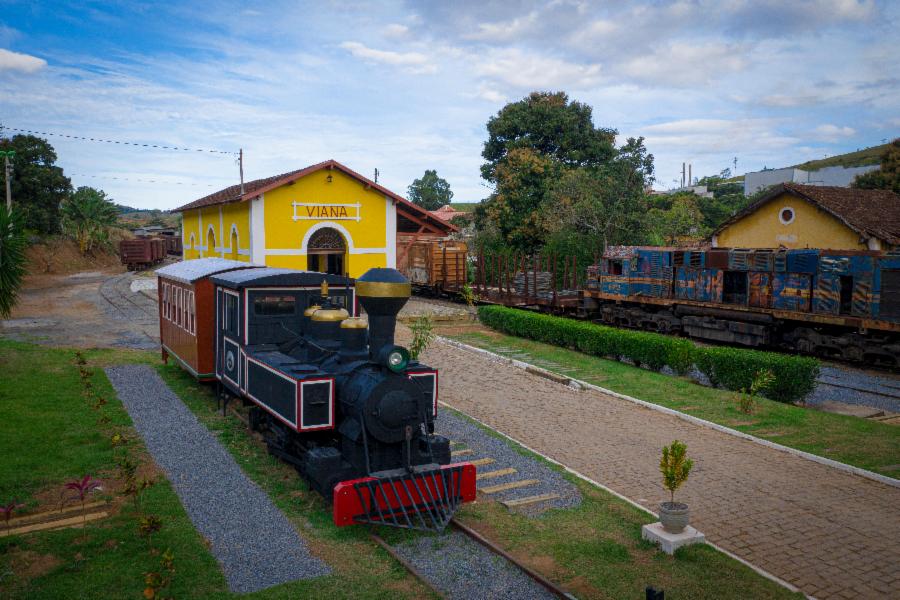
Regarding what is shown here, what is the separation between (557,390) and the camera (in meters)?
15.1

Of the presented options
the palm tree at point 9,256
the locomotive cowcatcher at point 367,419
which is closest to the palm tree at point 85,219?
the palm tree at point 9,256

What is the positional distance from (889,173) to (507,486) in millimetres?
36732

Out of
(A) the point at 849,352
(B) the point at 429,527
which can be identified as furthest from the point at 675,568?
(A) the point at 849,352

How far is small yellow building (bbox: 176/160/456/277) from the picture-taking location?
915 inches

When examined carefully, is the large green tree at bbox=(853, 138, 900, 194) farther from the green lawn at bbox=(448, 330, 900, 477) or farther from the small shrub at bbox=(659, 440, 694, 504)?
the small shrub at bbox=(659, 440, 694, 504)

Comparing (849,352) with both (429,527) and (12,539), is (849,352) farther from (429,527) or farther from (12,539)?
(12,539)

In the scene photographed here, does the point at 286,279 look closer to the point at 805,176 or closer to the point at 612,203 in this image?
the point at 612,203

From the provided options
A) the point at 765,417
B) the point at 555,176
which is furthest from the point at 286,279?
the point at 555,176

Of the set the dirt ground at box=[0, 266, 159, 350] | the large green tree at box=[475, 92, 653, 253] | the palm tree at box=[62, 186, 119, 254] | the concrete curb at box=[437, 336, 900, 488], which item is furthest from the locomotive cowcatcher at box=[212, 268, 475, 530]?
the palm tree at box=[62, 186, 119, 254]

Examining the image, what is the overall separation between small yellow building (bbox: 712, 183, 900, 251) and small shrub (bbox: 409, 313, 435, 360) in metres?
15.0

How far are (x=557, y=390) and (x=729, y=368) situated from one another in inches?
159

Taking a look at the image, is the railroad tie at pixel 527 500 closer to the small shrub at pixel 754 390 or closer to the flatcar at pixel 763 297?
the small shrub at pixel 754 390

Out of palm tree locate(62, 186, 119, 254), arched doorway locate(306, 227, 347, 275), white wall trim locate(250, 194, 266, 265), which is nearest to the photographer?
white wall trim locate(250, 194, 266, 265)

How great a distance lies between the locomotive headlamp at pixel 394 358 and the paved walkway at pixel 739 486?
374 centimetres
